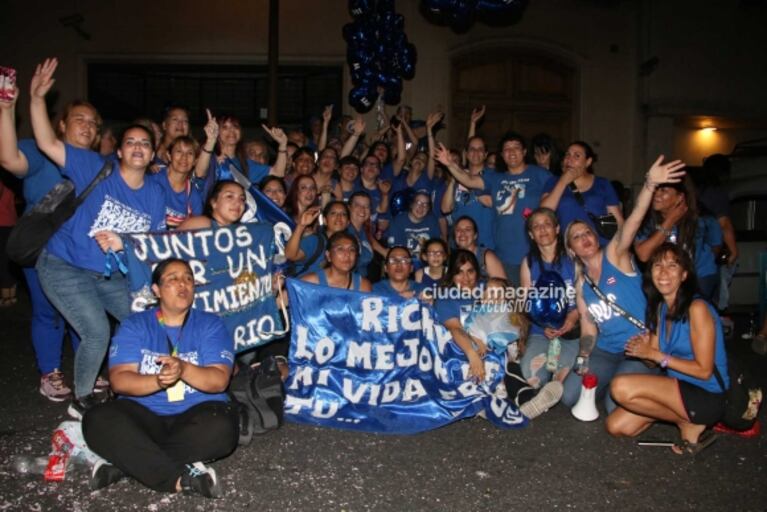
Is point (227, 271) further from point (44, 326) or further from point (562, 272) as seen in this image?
point (562, 272)

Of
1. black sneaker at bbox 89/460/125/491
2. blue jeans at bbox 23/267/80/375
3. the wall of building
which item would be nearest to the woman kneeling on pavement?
black sneaker at bbox 89/460/125/491

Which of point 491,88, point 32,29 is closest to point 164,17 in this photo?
point 32,29

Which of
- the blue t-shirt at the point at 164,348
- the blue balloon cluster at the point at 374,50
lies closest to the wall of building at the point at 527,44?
the blue balloon cluster at the point at 374,50

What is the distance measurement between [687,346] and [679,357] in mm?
94

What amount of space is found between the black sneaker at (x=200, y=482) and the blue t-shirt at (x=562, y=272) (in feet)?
9.72

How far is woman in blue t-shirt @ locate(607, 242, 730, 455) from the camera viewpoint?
14.1 ft

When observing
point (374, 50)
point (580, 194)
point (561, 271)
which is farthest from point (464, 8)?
point (561, 271)

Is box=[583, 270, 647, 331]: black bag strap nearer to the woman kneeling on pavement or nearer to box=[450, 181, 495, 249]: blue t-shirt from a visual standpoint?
box=[450, 181, 495, 249]: blue t-shirt

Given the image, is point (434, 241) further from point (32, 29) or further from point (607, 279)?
point (32, 29)

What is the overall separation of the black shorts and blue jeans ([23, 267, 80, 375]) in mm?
4283

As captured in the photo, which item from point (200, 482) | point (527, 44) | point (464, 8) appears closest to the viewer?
point (200, 482)

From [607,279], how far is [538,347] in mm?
897

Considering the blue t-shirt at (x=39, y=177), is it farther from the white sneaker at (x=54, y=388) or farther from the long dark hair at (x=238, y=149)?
the long dark hair at (x=238, y=149)

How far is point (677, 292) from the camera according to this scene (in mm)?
4441
